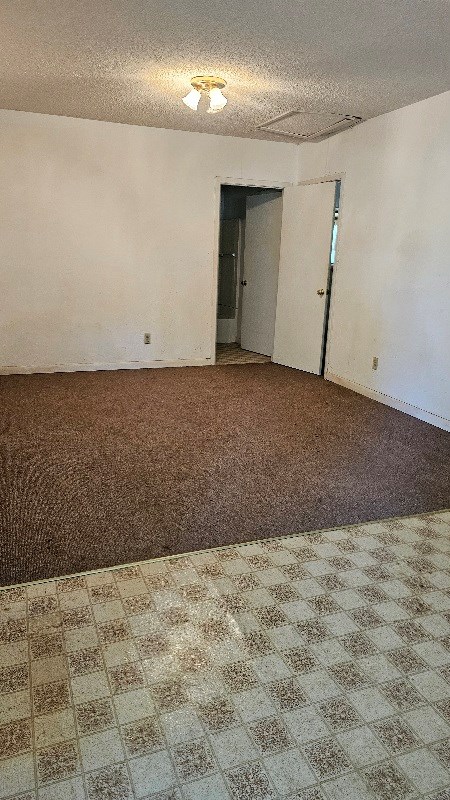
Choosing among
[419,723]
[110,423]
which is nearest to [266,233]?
[110,423]

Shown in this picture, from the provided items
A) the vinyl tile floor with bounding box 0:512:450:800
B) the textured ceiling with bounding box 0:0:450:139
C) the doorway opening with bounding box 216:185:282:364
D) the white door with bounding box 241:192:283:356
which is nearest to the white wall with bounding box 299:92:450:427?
the textured ceiling with bounding box 0:0:450:139

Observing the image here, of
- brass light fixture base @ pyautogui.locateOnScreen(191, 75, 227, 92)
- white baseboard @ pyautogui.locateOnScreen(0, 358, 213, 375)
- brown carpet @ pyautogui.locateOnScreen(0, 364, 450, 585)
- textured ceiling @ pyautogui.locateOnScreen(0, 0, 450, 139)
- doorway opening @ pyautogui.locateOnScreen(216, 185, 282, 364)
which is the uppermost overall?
textured ceiling @ pyautogui.locateOnScreen(0, 0, 450, 139)

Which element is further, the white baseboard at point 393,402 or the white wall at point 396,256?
the white baseboard at point 393,402

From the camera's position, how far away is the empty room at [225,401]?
151cm

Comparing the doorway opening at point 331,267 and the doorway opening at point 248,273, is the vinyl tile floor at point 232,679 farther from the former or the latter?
the doorway opening at point 248,273

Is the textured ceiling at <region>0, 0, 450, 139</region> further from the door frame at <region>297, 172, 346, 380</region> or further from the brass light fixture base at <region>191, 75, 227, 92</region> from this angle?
the door frame at <region>297, 172, 346, 380</region>

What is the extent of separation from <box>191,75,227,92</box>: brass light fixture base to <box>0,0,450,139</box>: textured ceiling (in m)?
0.08

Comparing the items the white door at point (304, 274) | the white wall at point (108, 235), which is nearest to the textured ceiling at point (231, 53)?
the white wall at point (108, 235)

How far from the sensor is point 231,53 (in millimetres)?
3209

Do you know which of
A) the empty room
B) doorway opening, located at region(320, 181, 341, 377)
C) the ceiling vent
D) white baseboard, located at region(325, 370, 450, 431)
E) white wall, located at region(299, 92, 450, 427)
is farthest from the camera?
doorway opening, located at region(320, 181, 341, 377)

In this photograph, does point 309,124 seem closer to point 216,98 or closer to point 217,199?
point 217,199

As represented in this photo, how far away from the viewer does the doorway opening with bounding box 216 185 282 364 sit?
6.34 meters

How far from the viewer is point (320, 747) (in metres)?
1.43

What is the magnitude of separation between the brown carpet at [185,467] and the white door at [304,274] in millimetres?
934
